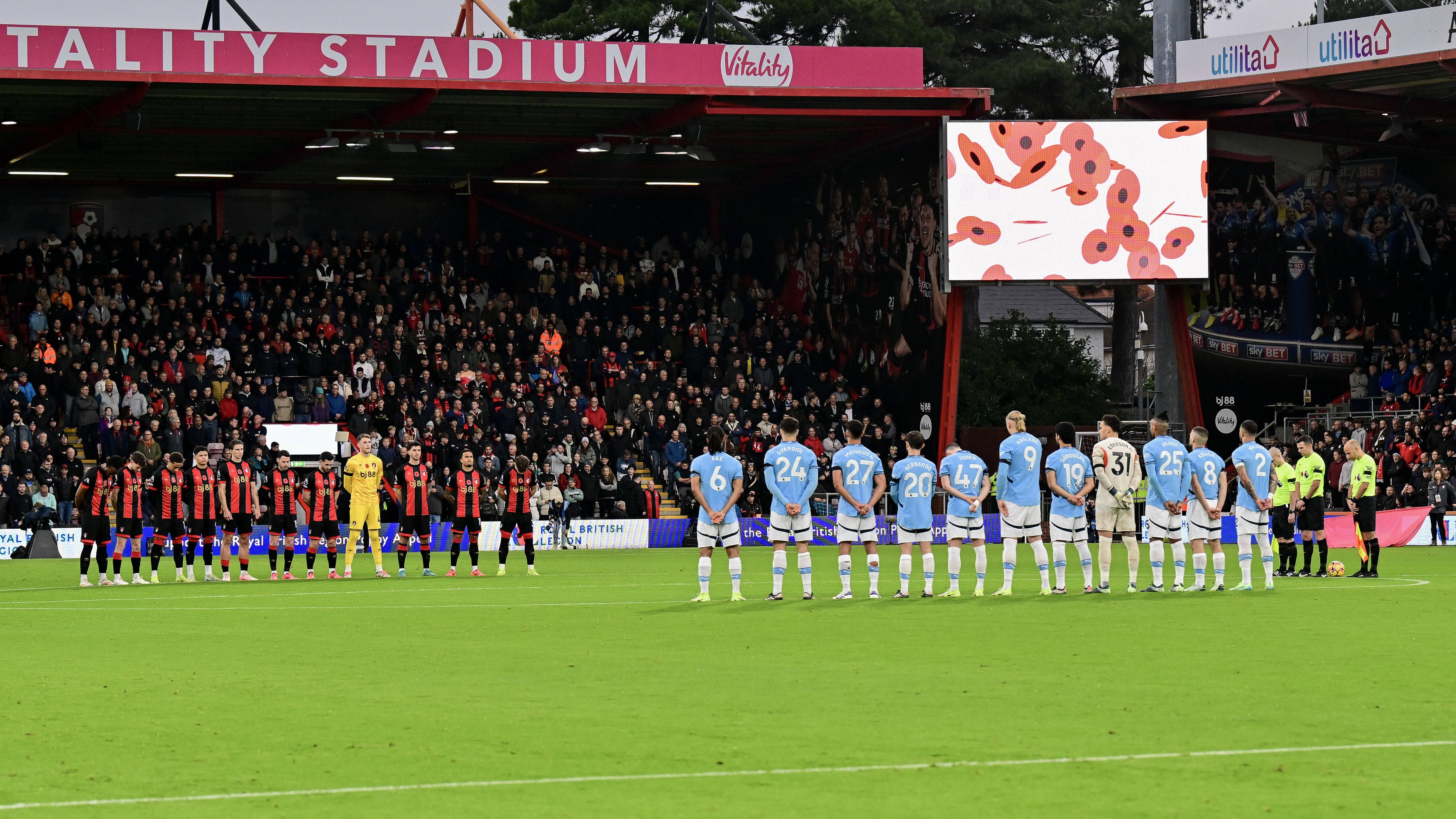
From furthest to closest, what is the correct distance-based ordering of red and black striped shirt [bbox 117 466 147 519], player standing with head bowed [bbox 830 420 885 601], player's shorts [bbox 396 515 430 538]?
player's shorts [bbox 396 515 430 538] < red and black striped shirt [bbox 117 466 147 519] < player standing with head bowed [bbox 830 420 885 601]

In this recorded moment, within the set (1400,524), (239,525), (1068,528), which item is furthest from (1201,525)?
(1400,524)

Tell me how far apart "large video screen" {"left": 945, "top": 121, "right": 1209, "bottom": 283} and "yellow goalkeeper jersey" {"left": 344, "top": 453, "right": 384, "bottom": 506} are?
53.1 feet

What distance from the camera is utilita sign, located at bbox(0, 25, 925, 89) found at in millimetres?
33469

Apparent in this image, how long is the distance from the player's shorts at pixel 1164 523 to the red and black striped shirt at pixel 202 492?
12786mm

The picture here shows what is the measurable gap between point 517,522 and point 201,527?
4369 millimetres

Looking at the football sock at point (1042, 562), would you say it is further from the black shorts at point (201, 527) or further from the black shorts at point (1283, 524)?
the black shorts at point (201, 527)

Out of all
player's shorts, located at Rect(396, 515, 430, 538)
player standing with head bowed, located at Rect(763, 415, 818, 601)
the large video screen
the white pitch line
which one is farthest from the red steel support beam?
the white pitch line

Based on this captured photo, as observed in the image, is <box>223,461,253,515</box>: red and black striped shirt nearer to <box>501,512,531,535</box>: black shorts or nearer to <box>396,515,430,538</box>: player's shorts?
<box>396,515,430,538</box>: player's shorts

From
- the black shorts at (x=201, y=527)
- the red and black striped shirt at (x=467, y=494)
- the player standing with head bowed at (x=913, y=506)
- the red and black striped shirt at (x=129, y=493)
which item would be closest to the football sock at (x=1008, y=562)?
the player standing with head bowed at (x=913, y=506)

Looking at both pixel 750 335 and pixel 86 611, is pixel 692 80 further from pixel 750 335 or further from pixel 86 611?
pixel 86 611

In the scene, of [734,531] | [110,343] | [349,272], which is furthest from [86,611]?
[349,272]

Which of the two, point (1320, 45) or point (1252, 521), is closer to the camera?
point (1252, 521)

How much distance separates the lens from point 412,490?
2531 cm

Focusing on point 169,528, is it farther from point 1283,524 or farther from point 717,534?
point 1283,524
